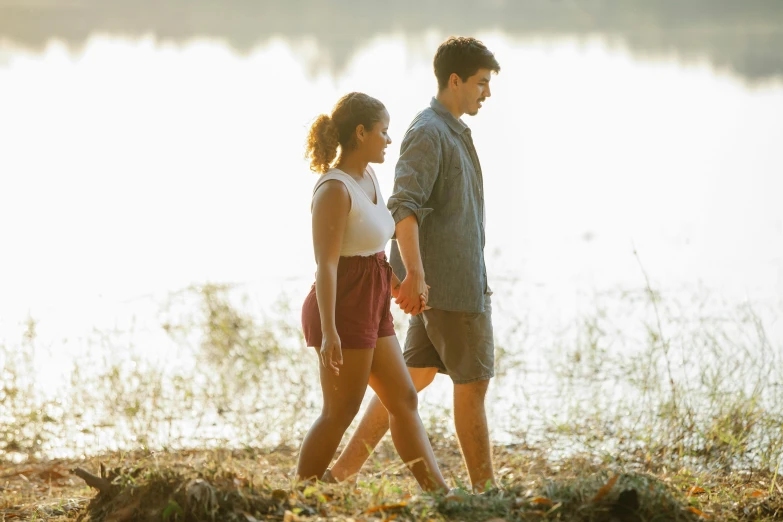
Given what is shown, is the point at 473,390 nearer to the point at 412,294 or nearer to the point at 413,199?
the point at 412,294

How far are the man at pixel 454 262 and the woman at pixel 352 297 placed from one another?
333mm

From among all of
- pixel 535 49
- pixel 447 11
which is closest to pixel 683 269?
pixel 535 49

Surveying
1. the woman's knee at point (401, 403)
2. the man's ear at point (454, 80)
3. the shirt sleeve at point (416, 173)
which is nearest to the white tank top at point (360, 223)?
the shirt sleeve at point (416, 173)

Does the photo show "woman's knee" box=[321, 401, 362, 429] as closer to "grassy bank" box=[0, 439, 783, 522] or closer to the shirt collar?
"grassy bank" box=[0, 439, 783, 522]

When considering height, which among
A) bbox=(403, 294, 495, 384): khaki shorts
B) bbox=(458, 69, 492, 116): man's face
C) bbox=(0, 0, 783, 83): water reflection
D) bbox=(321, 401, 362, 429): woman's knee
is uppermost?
bbox=(0, 0, 783, 83): water reflection

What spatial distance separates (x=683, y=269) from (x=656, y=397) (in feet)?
9.58

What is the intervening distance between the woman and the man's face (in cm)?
55

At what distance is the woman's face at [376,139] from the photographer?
397cm

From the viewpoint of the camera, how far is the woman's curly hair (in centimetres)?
397

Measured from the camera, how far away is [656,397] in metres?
5.81

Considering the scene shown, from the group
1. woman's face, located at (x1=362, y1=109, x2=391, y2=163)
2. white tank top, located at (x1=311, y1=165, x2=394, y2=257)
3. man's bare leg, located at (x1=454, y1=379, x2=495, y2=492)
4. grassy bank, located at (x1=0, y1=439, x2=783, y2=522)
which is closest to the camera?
grassy bank, located at (x1=0, y1=439, x2=783, y2=522)

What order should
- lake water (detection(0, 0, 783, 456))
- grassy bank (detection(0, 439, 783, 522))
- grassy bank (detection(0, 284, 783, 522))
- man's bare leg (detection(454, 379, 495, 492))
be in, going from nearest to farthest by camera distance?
grassy bank (detection(0, 439, 783, 522))
man's bare leg (detection(454, 379, 495, 492))
grassy bank (detection(0, 284, 783, 522))
lake water (detection(0, 0, 783, 456))

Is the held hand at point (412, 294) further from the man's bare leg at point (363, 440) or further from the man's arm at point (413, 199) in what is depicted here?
the man's bare leg at point (363, 440)

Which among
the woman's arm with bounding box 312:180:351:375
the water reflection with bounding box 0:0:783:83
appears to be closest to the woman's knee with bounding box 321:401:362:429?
the woman's arm with bounding box 312:180:351:375
